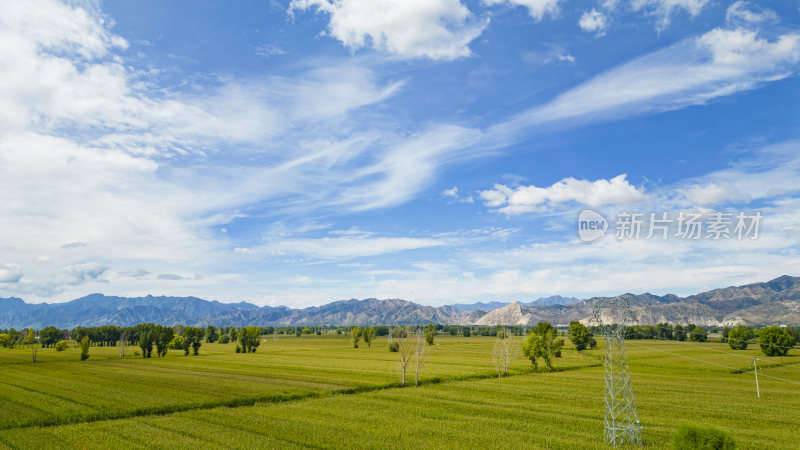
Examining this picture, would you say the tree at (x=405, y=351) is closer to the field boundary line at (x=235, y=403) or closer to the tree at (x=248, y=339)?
the field boundary line at (x=235, y=403)

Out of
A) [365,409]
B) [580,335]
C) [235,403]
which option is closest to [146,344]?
[235,403]

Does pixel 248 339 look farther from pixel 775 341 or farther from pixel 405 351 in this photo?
pixel 775 341

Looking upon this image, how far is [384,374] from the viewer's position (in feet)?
283

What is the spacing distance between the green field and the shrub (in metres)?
9.43

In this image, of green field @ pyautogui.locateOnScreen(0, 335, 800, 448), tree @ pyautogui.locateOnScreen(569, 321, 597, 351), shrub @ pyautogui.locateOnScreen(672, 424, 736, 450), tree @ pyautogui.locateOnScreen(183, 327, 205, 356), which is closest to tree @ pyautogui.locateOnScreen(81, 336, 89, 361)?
tree @ pyautogui.locateOnScreen(183, 327, 205, 356)

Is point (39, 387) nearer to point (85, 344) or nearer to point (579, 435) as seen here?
point (85, 344)

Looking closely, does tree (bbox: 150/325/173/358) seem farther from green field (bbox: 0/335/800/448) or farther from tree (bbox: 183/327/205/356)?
green field (bbox: 0/335/800/448)

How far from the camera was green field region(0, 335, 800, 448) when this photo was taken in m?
38.0

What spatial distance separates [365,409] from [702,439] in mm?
34609

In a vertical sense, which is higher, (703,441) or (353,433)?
(703,441)

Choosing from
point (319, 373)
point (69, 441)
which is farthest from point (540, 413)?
point (319, 373)

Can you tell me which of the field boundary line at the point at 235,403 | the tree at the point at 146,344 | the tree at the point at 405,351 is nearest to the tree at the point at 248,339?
the tree at the point at 146,344

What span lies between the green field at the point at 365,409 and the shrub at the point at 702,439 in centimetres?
943

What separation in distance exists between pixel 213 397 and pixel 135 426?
1588 cm
